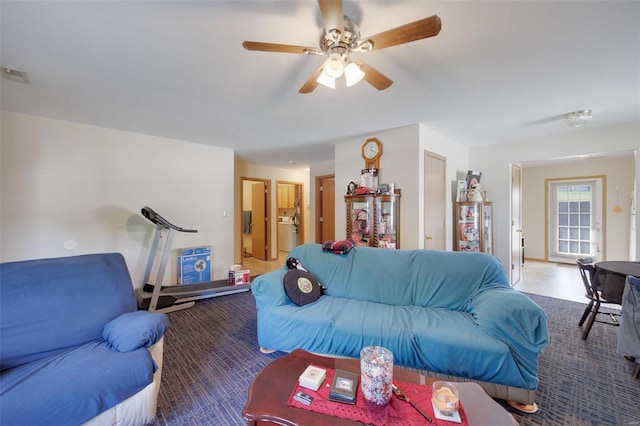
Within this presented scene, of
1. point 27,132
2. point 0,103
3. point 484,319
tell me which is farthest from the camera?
point 27,132

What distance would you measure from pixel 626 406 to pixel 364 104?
305cm

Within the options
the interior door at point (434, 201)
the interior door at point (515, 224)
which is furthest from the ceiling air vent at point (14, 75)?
the interior door at point (515, 224)

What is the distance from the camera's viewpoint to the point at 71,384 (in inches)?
48.4

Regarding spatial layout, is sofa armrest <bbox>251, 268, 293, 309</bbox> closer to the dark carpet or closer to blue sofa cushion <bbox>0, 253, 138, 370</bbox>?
Answer: the dark carpet

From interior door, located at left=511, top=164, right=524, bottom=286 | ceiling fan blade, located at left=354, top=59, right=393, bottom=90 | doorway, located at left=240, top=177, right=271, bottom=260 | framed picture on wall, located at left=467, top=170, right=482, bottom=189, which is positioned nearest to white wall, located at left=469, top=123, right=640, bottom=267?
interior door, located at left=511, top=164, right=524, bottom=286

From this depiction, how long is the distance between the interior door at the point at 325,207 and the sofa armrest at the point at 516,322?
3.99 metres

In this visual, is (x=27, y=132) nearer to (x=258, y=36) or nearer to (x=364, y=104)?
(x=258, y=36)

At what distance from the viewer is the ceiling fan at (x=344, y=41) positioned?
47.9 inches

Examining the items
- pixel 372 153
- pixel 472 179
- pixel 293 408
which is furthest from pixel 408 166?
pixel 293 408

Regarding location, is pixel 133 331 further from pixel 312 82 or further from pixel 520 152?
pixel 520 152

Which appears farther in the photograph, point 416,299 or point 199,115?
point 199,115

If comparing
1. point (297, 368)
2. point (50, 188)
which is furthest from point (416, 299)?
point (50, 188)

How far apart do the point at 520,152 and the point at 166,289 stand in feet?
19.4

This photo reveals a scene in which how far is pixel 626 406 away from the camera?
1.62m
